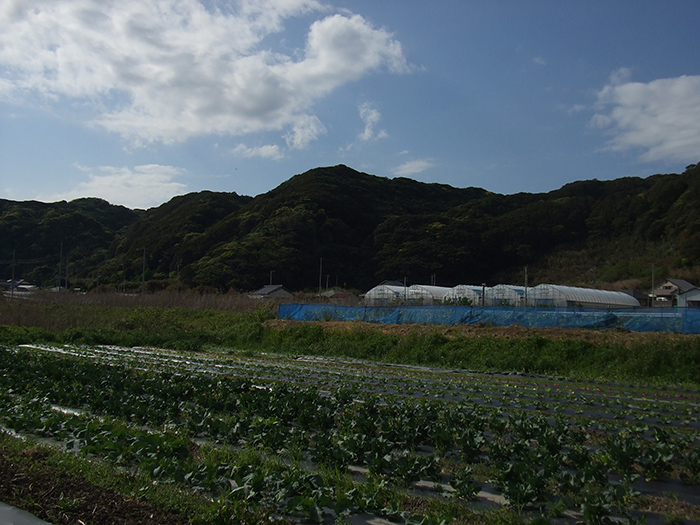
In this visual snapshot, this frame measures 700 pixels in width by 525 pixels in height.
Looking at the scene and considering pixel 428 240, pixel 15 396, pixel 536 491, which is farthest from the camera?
pixel 428 240

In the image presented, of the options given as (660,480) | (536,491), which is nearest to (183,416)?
(536,491)

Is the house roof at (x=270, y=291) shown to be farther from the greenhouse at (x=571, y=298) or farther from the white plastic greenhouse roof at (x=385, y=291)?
the greenhouse at (x=571, y=298)

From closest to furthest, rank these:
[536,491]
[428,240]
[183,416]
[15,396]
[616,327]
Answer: [536,491]
[183,416]
[15,396]
[616,327]
[428,240]

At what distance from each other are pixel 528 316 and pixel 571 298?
55.7 ft

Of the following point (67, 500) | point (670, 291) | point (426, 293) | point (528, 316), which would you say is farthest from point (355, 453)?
point (670, 291)

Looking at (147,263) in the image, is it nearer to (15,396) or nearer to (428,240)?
(428,240)

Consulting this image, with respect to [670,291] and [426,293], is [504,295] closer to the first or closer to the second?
[426,293]

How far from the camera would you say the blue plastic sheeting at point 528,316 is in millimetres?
16938

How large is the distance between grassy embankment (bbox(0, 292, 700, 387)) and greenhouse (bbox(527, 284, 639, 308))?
57.4 ft

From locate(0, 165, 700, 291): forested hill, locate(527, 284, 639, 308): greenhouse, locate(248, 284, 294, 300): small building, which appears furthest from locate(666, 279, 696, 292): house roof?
locate(248, 284, 294, 300): small building

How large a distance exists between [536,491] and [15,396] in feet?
24.9

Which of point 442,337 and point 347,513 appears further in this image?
point 442,337

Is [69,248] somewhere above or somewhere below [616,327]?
above

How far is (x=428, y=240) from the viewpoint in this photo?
66938mm
